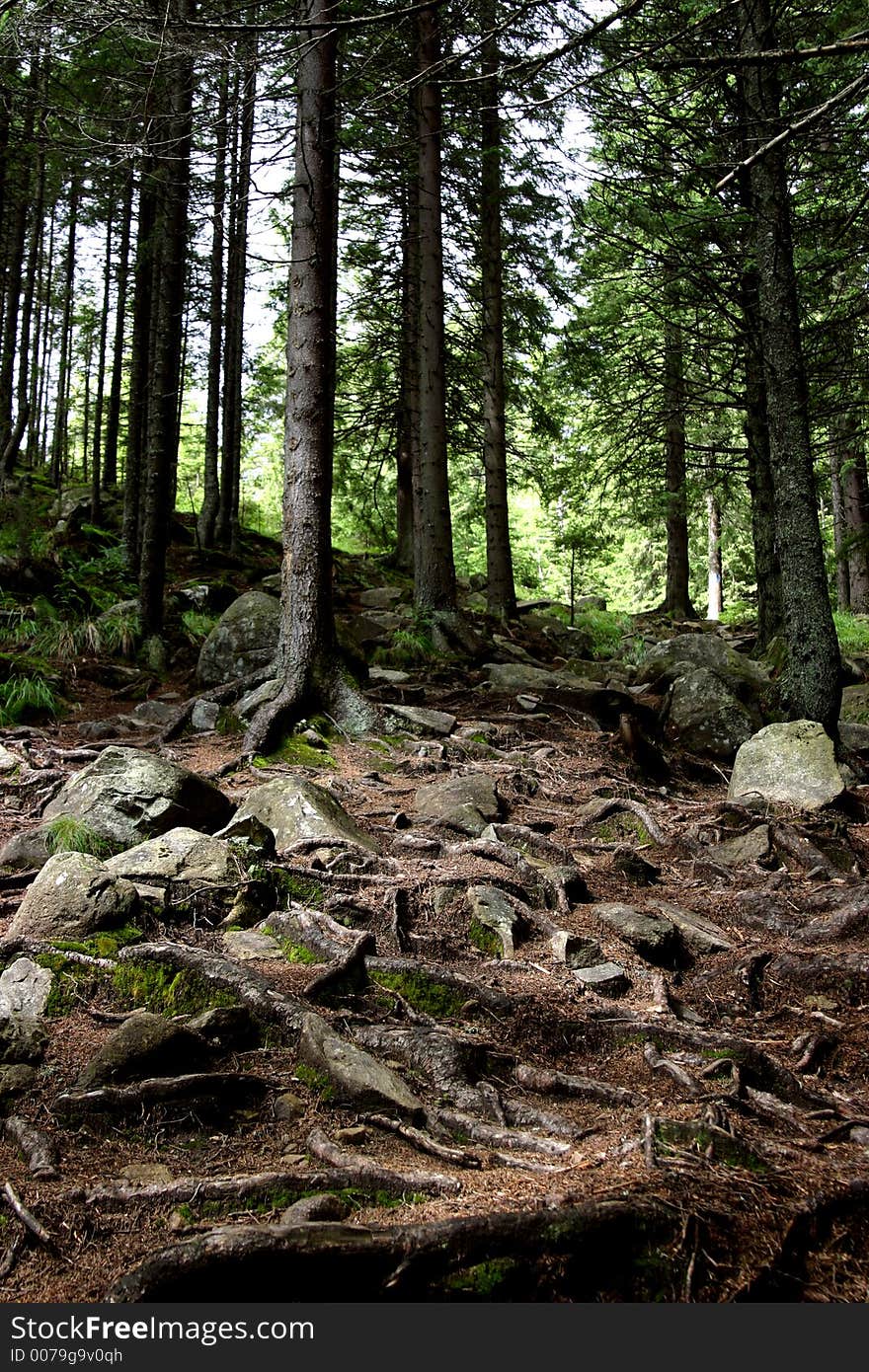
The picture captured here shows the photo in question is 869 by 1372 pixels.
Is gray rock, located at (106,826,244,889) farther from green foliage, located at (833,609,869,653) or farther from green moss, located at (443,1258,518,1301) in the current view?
green foliage, located at (833,609,869,653)

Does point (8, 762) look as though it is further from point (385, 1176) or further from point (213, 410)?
point (213, 410)

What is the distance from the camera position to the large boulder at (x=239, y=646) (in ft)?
31.6

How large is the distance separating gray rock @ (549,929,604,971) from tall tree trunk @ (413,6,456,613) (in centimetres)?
773

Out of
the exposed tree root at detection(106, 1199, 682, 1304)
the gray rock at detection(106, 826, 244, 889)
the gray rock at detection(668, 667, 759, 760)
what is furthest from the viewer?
the gray rock at detection(668, 667, 759, 760)

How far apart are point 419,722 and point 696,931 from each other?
3.67m

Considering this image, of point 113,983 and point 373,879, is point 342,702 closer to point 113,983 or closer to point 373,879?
point 373,879

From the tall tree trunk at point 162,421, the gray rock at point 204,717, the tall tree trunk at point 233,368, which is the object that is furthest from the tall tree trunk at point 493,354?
the gray rock at point 204,717

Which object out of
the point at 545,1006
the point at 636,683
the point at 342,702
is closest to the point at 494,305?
the point at 636,683

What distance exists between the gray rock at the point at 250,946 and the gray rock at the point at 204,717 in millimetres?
4144

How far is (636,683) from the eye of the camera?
11.9 m

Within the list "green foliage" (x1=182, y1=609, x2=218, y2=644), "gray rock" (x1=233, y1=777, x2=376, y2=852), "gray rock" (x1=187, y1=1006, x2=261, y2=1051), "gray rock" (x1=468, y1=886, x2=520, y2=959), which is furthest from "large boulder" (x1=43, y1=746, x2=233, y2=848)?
A: "green foliage" (x1=182, y1=609, x2=218, y2=644)

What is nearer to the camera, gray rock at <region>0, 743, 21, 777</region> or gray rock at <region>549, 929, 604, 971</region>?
gray rock at <region>549, 929, 604, 971</region>

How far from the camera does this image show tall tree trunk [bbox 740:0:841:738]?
7.93 meters

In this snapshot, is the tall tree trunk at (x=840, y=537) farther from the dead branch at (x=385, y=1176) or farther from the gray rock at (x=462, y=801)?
the dead branch at (x=385, y=1176)
